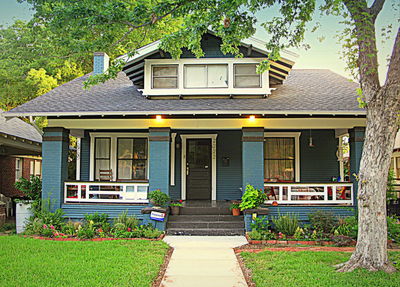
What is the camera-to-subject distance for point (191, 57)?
1130cm

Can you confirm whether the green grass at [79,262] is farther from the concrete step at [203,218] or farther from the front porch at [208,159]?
the front porch at [208,159]

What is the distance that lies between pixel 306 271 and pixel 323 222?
3405 mm

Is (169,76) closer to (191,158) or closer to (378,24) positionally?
(191,158)

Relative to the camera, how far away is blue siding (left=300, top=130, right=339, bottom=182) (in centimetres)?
1257

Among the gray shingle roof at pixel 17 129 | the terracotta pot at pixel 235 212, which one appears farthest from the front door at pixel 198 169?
the gray shingle roof at pixel 17 129

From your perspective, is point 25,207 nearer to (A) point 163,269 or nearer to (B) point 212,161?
(A) point 163,269

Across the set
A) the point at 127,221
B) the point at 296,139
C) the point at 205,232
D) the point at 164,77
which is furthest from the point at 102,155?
the point at 296,139

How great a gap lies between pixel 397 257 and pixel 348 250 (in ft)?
3.34

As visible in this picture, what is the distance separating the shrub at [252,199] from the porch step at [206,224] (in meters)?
0.63

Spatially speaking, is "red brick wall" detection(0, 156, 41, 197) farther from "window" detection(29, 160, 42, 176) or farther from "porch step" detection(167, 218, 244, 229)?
"porch step" detection(167, 218, 244, 229)

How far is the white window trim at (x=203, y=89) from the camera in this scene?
11.0 meters

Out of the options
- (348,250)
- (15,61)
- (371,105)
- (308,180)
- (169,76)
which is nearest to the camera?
(371,105)

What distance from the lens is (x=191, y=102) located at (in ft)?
35.5

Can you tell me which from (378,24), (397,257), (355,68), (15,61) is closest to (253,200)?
(397,257)
